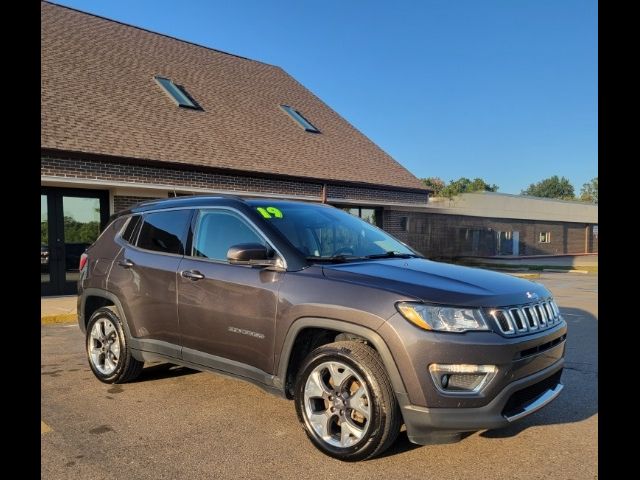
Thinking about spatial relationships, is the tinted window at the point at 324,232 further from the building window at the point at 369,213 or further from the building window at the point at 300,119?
the building window at the point at 300,119

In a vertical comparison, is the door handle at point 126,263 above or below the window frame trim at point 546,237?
below

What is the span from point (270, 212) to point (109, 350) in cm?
229

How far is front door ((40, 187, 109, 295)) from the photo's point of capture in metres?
11.3

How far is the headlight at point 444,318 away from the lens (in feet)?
10.2

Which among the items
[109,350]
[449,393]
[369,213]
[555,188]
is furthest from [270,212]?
[555,188]

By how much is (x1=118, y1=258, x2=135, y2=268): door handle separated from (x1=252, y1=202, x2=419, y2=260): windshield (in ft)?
4.79

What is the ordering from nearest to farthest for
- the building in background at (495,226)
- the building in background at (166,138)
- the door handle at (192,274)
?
1. the door handle at (192,274)
2. the building in background at (166,138)
3. the building in background at (495,226)

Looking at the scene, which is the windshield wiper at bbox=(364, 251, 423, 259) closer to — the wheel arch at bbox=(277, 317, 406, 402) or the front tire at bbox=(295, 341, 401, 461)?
the wheel arch at bbox=(277, 317, 406, 402)

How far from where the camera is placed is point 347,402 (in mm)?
3398

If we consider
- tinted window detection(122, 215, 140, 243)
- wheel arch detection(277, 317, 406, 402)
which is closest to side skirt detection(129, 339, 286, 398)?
wheel arch detection(277, 317, 406, 402)

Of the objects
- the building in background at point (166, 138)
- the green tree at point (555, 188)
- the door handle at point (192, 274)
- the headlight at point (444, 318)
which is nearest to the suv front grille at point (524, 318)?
the headlight at point (444, 318)

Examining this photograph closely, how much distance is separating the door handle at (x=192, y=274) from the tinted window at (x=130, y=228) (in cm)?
117
